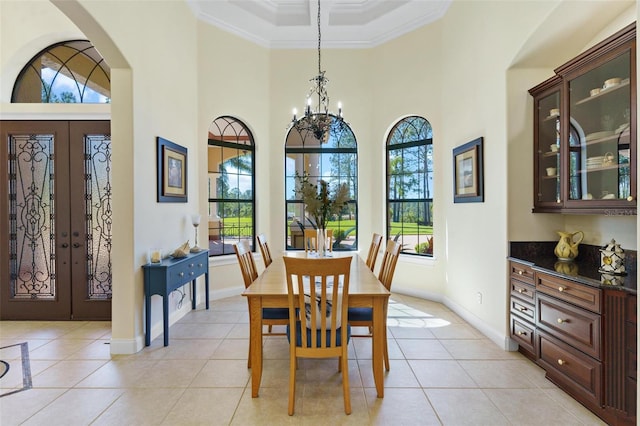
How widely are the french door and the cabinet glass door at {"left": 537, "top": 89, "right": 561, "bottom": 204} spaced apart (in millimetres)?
4615

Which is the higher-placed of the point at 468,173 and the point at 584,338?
the point at 468,173

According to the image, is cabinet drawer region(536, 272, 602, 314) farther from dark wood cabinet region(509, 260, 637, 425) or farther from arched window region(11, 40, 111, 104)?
arched window region(11, 40, 111, 104)

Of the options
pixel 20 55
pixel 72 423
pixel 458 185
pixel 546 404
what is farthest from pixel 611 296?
pixel 20 55

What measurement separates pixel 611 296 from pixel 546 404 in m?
0.89

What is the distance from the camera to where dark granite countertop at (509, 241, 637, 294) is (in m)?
2.10

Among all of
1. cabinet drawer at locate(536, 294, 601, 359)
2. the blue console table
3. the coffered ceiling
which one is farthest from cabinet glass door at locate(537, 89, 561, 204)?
the blue console table

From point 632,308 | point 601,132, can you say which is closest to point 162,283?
point 632,308

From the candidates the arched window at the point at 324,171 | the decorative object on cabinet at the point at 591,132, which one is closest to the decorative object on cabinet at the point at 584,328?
the decorative object on cabinet at the point at 591,132

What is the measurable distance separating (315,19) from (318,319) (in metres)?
4.56

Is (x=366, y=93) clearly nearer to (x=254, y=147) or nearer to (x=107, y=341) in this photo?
(x=254, y=147)

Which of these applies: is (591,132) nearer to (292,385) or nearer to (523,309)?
(523,309)

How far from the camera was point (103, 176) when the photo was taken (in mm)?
3820

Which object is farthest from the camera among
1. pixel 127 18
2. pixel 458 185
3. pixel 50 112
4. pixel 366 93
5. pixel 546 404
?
pixel 366 93

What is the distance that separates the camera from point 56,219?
12.5 feet
